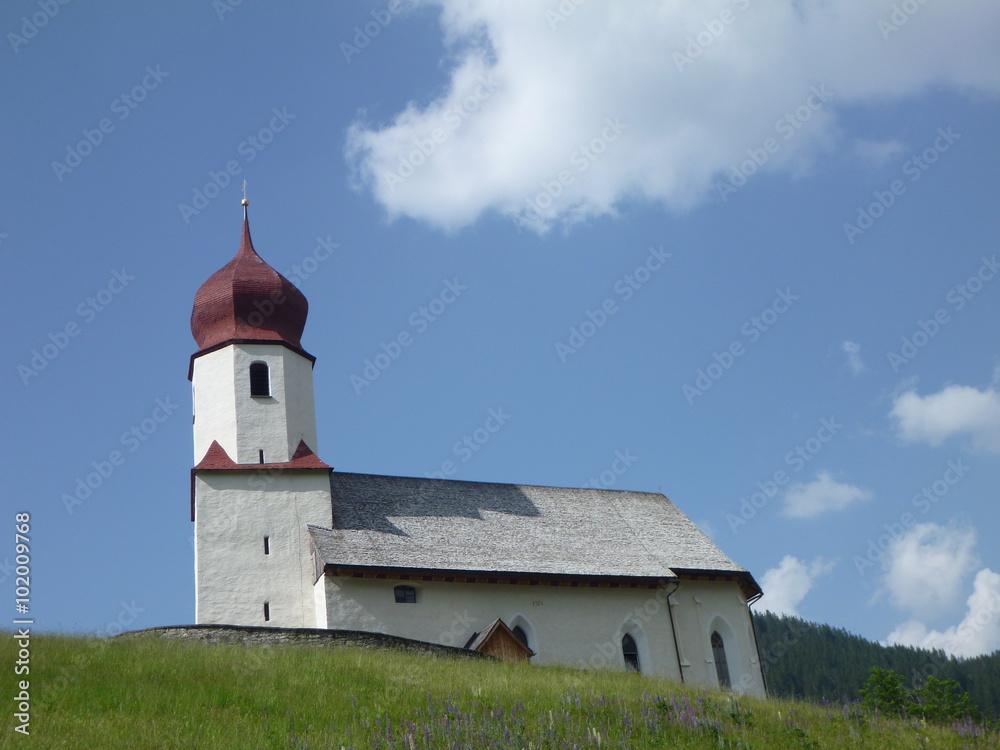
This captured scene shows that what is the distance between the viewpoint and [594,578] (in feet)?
110

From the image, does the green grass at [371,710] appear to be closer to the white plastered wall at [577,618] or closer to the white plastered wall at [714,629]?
the white plastered wall at [577,618]

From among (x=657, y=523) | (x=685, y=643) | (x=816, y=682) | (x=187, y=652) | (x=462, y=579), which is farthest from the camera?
(x=816, y=682)

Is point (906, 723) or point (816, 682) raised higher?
point (816, 682)

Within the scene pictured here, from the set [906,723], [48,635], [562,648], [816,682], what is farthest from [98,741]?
[816,682]

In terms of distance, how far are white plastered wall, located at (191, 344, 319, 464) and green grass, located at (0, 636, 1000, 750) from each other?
10.6 meters

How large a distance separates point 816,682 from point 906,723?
67973 mm

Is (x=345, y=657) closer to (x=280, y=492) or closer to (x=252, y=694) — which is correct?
(x=252, y=694)

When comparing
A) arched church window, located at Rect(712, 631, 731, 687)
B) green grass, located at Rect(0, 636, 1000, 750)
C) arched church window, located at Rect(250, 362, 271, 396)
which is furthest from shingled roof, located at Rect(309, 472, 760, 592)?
green grass, located at Rect(0, 636, 1000, 750)

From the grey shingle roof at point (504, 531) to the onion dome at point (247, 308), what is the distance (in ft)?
17.2

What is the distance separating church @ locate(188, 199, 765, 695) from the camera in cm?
3072

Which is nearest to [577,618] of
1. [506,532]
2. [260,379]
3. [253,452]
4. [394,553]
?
[506,532]

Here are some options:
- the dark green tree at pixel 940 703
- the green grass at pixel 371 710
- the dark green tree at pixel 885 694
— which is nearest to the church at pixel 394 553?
the green grass at pixel 371 710

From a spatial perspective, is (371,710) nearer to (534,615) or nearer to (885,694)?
(885,694)

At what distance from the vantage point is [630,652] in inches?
1335
